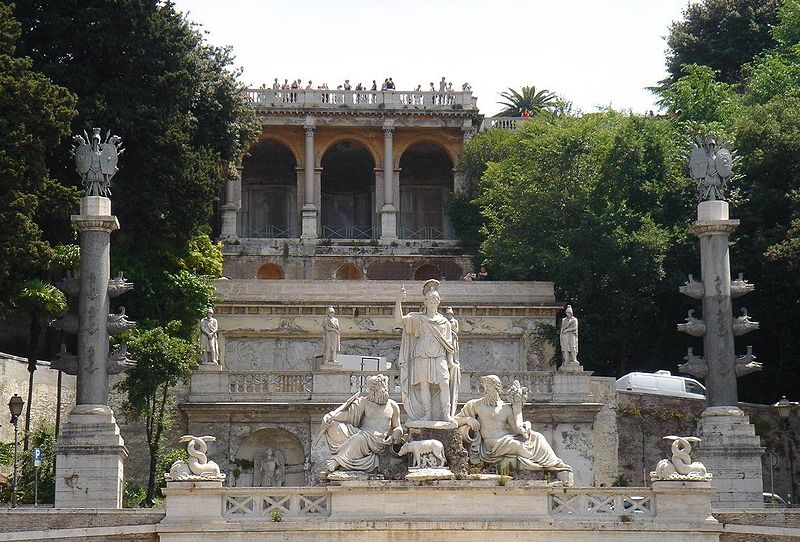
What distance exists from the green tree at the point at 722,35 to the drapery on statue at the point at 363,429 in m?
39.8

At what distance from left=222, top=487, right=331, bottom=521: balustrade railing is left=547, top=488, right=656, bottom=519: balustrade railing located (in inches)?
167

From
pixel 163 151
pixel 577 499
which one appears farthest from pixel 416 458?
pixel 163 151

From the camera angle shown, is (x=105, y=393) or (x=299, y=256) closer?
(x=105, y=393)

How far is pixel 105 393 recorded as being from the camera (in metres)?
40.9

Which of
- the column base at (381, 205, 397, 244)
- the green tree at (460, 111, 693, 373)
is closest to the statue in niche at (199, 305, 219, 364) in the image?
the green tree at (460, 111, 693, 373)

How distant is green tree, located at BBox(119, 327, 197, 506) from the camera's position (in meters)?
44.0

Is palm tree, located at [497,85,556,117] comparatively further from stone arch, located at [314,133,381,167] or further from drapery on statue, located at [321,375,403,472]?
drapery on statue, located at [321,375,403,472]

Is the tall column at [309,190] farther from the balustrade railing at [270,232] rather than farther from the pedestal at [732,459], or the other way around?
the pedestal at [732,459]

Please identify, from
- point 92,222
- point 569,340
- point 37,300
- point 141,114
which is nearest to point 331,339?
point 569,340

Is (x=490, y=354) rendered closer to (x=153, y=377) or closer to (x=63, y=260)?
(x=153, y=377)

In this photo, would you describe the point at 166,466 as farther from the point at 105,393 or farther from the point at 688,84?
the point at 688,84

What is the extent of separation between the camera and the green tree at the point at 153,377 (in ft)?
144

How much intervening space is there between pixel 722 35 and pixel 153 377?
121ft

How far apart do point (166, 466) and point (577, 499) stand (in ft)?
41.2
